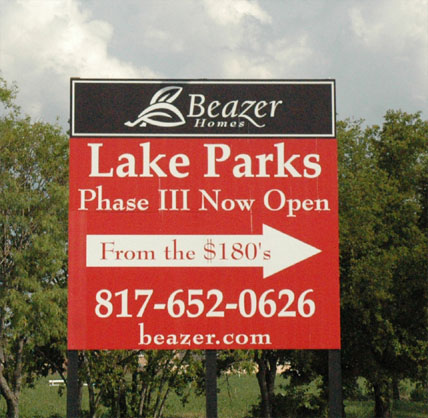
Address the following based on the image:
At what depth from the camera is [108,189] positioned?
9633 millimetres

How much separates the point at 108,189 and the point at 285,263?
7.89 ft

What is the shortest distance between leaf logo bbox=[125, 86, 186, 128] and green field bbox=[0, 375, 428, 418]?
22078mm

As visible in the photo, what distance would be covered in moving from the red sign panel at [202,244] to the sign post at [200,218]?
0.01 meters

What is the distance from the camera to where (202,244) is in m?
9.70

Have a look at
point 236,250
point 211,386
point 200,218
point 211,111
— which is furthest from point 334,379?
point 211,111

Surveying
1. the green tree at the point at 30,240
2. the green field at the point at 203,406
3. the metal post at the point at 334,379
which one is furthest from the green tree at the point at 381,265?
the metal post at the point at 334,379

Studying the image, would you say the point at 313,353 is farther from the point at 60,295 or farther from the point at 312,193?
the point at 312,193

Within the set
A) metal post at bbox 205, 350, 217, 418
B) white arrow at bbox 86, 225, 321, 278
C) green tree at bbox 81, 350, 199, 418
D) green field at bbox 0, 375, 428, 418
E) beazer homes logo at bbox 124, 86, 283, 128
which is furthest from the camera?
green field at bbox 0, 375, 428, 418

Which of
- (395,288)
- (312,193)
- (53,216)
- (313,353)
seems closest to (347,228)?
(395,288)

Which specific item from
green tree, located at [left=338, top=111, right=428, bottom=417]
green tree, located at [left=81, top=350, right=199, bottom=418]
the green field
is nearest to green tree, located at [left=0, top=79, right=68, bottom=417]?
green tree, located at [left=81, top=350, right=199, bottom=418]

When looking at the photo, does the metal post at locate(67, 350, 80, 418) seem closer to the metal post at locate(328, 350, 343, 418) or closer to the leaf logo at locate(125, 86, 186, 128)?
the leaf logo at locate(125, 86, 186, 128)

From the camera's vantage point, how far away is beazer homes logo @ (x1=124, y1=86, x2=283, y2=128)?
9.81 meters

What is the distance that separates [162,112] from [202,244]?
1752 millimetres

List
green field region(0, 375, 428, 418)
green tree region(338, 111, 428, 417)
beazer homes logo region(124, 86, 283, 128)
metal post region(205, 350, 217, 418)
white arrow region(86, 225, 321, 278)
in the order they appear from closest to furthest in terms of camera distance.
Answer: metal post region(205, 350, 217, 418) → white arrow region(86, 225, 321, 278) → beazer homes logo region(124, 86, 283, 128) → green tree region(338, 111, 428, 417) → green field region(0, 375, 428, 418)
